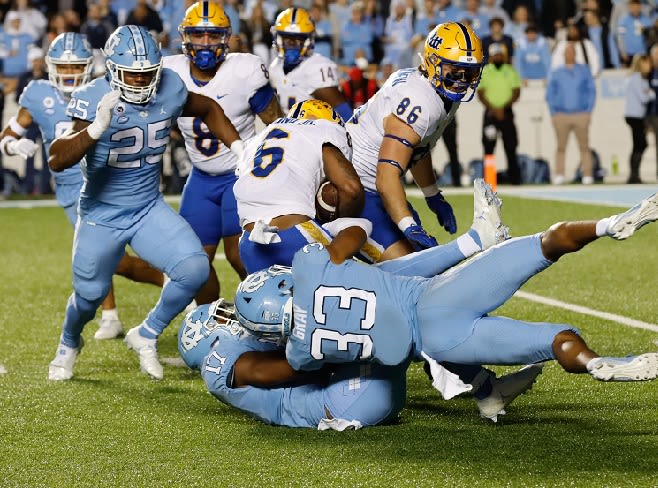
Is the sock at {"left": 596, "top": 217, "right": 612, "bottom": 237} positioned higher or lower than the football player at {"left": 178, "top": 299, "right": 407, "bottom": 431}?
higher

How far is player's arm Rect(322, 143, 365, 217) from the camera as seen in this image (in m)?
5.14

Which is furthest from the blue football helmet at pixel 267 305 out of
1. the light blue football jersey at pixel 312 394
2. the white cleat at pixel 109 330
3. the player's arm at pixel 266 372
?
the white cleat at pixel 109 330

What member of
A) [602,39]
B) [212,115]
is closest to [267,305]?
[212,115]

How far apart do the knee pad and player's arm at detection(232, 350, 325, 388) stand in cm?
102

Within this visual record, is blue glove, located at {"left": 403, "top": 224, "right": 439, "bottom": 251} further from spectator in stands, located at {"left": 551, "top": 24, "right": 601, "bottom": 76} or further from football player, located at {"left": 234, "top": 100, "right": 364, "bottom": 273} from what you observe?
spectator in stands, located at {"left": 551, "top": 24, "right": 601, "bottom": 76}

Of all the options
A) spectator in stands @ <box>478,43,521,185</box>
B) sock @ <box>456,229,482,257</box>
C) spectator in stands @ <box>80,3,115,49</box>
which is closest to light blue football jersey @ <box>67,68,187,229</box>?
sock @ <box>456,229,482,257</box>

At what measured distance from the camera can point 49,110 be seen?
7316 mm

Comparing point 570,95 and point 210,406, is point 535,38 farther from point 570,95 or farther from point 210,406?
A: point 210,406

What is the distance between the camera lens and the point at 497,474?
4.20 metres

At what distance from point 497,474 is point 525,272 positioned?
705mm

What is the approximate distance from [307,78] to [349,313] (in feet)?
14.7

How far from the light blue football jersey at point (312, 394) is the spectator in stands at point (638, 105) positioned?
11.5 m

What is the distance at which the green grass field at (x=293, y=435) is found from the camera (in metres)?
4.25

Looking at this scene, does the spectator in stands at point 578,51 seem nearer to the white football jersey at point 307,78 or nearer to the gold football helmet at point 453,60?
the white football jersey at point 307,78
